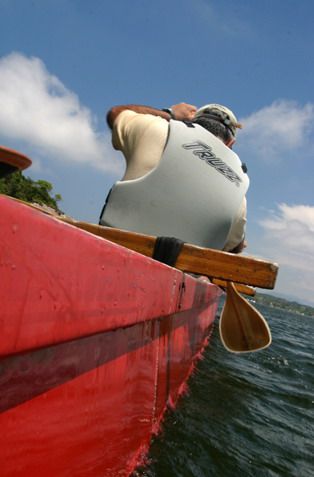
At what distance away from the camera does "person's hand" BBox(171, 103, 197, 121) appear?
3877 millimetres

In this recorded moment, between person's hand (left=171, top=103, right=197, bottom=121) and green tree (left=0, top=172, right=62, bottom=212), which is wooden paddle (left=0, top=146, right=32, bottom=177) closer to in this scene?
person's hand (left=171, top=103, right=197, bottom=121)

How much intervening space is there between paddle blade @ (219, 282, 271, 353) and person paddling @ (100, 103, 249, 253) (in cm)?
60

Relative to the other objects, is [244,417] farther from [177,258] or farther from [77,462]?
[77,462]

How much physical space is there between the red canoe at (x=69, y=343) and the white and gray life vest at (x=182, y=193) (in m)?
1.27

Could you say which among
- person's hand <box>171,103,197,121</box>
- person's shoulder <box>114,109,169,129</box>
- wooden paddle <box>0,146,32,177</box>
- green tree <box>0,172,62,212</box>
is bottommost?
wooden paddle <box>0,146,32,177</box>

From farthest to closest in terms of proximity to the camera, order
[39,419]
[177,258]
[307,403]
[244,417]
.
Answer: [307,403] < [244,417] < [177,258] < [39,419]

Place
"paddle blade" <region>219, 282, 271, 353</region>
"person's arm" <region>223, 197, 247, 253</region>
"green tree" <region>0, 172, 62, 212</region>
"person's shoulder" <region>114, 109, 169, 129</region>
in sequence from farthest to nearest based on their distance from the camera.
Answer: "green tree" <region>0, 172, 62, 212</region> < "person's arm" <region>223, 197, 247, 253</region> < "paddle blade" <region>219, 282, 271, 353</region> < "person's shoulder" <region>114, 109, 169, 129</region>

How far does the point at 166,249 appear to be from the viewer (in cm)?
242

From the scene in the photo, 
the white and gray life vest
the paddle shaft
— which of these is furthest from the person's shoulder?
the paddle shaft

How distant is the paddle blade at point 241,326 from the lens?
332cm

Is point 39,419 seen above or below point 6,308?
below

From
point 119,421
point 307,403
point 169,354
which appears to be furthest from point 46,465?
point 307,403

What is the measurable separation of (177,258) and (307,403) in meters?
3.77

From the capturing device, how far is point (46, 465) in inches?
40.1
